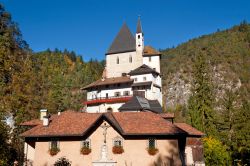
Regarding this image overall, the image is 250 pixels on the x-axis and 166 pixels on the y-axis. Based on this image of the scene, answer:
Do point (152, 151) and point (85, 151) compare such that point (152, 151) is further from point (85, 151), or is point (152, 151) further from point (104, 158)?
point (85, 151)

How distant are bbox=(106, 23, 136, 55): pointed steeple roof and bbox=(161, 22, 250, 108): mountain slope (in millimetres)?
49522

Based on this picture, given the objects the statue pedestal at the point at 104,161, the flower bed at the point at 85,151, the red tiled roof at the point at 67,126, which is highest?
the red tiled roof at the point at 67,126

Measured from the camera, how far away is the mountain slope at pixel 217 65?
116938 mm

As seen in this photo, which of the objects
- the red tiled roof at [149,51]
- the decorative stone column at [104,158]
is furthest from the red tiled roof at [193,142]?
the red tiled roof at [149,51]

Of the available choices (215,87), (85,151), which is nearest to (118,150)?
(85,151)

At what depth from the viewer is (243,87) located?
11394 centimetres

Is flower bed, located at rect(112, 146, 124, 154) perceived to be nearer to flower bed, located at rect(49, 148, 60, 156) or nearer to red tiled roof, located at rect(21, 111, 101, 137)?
red tiled roof, located at rect(21, 111, 101, 137)

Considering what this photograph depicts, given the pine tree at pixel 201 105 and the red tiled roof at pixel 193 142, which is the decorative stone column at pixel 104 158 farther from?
the pine tree at pixel 201 105

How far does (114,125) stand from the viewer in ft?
93.5

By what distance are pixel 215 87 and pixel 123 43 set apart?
55102 mm

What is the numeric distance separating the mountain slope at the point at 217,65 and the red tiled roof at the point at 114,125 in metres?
84.2

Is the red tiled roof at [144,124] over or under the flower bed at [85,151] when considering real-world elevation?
A: over

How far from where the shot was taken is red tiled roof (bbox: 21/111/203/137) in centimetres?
2795

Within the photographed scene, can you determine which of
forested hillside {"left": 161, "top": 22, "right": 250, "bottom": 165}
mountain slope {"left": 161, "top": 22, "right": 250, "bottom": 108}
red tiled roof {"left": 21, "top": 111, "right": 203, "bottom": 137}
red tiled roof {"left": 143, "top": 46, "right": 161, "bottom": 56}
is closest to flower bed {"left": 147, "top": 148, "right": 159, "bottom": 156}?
red tiled roof {"left": 21, "top": 111, "right": 203, "bottom": 137}
